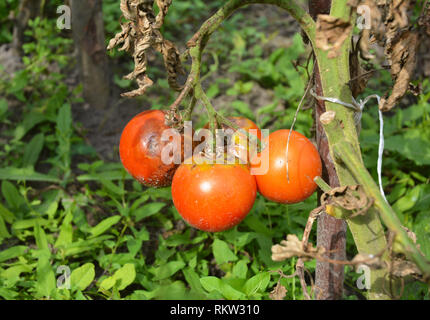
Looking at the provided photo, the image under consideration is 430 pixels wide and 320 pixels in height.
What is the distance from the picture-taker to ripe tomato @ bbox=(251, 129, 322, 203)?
1.20m

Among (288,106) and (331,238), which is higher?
(288,106)

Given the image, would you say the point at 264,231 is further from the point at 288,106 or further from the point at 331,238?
the point at 288,106

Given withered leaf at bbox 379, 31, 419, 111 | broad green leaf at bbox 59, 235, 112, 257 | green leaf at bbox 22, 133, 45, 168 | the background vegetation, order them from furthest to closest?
1. green leaf at bbox 22, 133, 45, 168
2. broad green leaf at bbox 59, 235, 112, 257
3. the background vegetation
4. withered leaf at bbox 379, 31, 419, 111

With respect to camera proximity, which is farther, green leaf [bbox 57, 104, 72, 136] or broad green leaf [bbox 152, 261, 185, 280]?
green leaf [bbox 57, 104, 72, 136]

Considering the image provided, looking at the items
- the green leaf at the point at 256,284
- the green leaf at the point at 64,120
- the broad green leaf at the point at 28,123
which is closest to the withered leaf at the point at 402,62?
the green leaf at the point at 256,284

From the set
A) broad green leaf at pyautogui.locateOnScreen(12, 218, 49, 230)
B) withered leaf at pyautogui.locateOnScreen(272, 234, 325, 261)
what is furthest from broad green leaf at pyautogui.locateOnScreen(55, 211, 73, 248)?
withered leaf at pyautogui.locateOnScreen(272, 234, 325, 261)

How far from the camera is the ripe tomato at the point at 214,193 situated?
46.3 inches

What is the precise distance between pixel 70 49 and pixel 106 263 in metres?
1.98

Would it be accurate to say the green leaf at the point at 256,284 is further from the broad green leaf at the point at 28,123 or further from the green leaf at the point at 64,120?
the broad green leaf at the point at 28,123

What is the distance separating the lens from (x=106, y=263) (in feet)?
6.49

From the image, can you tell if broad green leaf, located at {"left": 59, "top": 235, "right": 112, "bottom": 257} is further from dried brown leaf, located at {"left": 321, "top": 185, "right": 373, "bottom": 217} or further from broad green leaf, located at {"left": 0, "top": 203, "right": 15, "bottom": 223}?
dried brown leaf, located at {"left": 321, "top": 185, "right": 373, "bottom": 217}

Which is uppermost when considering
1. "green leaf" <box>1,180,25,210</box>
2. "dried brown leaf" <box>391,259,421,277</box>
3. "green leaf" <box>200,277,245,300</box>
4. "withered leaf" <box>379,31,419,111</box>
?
"withered leaf" <box>379,31,419,111</box>

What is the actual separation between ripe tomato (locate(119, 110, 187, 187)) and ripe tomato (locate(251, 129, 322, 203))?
0.87 ft
